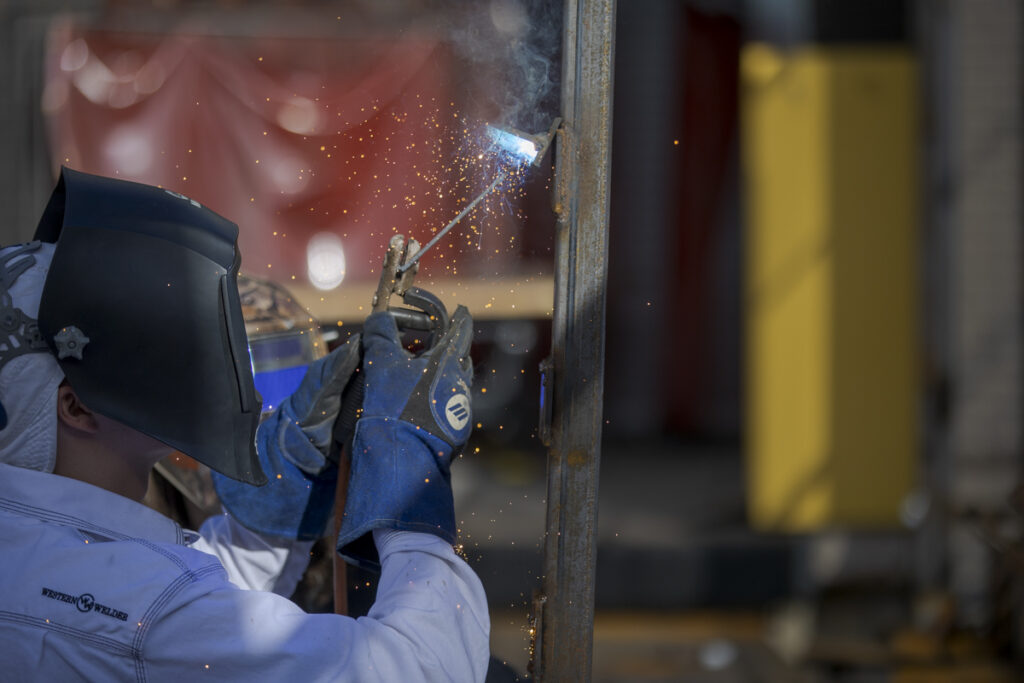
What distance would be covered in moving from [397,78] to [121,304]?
66 cm

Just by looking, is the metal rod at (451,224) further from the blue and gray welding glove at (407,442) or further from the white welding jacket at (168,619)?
the white welding jacket at (168,619)

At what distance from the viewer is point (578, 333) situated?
120 centimetres

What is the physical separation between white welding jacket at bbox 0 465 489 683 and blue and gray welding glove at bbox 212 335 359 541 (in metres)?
0.33

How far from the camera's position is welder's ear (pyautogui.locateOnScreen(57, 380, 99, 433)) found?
1.19 meters

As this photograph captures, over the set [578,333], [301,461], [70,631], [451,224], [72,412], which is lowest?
[70,631]

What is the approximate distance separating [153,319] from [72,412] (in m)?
0.17

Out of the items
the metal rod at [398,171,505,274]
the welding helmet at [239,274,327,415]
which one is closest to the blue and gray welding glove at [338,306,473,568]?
the metal rod at [398,171,505,274]

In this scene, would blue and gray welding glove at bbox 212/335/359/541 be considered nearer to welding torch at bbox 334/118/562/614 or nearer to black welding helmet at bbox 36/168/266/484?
welding torch at bbox 334/118/562/614

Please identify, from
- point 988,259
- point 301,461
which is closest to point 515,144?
point 301,461

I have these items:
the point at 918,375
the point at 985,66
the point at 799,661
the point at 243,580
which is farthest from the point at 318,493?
the point at 985,66

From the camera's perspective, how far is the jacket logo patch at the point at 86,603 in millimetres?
1046

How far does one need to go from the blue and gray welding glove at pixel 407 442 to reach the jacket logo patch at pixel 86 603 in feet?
0.96

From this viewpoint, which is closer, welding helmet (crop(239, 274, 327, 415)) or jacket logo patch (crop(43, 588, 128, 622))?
jacket logo patch (crop(43, 588, 128, 622))

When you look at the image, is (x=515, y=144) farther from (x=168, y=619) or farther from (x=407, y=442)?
(x=168, y=619)
